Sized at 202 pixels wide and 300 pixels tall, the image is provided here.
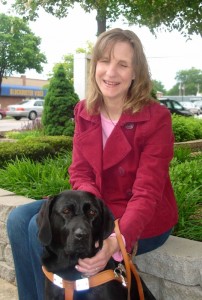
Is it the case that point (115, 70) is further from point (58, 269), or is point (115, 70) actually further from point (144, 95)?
point (58, 269)

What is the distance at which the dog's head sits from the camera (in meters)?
2.22

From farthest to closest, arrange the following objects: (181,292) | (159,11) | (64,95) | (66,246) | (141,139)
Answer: (64,95), (159,11), (181,292), (141,139), (66,246)

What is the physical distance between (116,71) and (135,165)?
633 millimetres

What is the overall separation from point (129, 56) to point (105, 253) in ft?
4.23

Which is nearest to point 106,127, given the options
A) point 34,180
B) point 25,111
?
point 34,180

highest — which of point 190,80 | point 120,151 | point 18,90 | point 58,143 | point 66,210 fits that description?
point 190,80

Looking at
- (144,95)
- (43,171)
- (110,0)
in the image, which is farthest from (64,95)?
(144,95)

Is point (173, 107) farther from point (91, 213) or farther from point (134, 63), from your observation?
point (91, 213)

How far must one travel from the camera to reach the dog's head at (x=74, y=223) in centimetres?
222

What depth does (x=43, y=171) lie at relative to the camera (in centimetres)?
564

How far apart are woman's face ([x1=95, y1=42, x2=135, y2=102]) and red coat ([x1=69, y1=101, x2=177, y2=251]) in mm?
186

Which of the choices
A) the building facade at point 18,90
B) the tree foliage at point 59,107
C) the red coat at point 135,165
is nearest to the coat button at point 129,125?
the red coat at point 135,165

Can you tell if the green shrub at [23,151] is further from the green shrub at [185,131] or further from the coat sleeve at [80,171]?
the green shrub at [185,131]

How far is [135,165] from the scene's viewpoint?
2812 mm
